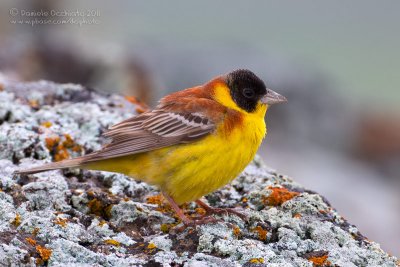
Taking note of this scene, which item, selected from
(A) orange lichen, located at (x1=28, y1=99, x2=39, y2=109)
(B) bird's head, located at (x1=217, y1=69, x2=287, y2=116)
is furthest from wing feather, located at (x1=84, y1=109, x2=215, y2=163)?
(A) orange lichen, located at (x1=28, y1=99, x2=39, y2=109)

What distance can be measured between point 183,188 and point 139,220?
60 centimetres

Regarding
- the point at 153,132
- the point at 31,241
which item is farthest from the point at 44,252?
the point at 153,132

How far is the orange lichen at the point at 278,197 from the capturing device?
6133 mm

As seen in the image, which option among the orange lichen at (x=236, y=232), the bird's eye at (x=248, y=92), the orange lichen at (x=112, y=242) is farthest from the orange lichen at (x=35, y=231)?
the bird's eye at (x=248, y=92)

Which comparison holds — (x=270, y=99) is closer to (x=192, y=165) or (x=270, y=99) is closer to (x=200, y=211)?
(x=192, y=165)

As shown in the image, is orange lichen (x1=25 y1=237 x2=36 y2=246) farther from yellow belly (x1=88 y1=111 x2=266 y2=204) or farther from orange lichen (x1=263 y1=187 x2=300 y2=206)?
orange lichen (x1=263 y1=187 x2=300 y2=206)

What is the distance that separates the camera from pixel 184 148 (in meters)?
6.27

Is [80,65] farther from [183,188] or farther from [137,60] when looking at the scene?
[183,188]

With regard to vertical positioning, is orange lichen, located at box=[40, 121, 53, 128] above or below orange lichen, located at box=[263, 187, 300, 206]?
below

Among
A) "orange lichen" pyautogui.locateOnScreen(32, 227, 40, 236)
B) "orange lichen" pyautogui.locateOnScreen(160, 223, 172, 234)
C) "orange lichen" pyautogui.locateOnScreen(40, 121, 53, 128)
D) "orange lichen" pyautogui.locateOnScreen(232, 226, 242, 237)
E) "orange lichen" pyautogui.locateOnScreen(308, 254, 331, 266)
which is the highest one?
"orange lichen" pyautogui.locateOnScreen(40, 121, 53, 128)

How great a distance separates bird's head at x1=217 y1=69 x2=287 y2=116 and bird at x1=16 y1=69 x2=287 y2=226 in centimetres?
2

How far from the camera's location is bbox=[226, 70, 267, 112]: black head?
6898 mm

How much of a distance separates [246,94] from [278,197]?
4.01 ft

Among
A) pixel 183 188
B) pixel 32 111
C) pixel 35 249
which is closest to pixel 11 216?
pixel 35 249
